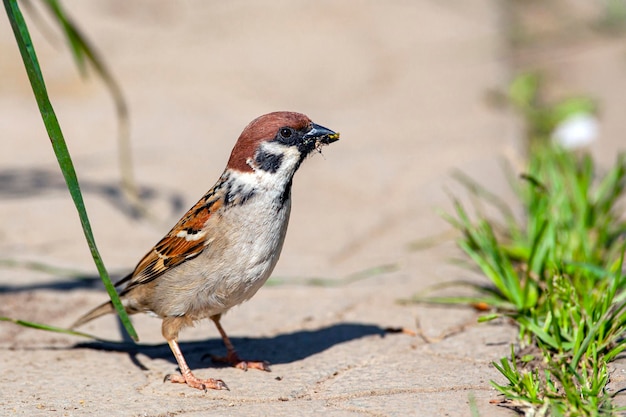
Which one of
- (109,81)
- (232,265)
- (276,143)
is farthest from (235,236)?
(109,81)

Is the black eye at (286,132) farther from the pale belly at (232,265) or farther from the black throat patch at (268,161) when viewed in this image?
the pale belly at (232,265)

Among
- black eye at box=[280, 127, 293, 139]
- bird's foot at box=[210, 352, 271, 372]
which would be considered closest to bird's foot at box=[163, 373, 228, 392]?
bird's foot at box=[210, 352, 271, 372]

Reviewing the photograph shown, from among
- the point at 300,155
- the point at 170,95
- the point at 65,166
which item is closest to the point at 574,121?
the point at 170,95

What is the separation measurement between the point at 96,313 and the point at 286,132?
1.32 meters

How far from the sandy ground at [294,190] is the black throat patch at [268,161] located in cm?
91

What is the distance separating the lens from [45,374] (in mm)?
3855

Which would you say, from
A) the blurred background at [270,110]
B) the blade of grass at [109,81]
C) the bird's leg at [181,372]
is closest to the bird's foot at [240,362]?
the bird's leg at [181,372]

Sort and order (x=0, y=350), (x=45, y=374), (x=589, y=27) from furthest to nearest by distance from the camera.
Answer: (x=589, y=27)
(x=0, y=350)
(x=45, y=374)

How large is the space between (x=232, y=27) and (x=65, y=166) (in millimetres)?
6803

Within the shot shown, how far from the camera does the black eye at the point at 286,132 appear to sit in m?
3.96

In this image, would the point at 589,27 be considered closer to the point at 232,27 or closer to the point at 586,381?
the point at 232,27

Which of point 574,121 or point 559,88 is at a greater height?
point 559,88

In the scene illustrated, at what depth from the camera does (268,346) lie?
4371 millimetres

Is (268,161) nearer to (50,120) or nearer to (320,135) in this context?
(320,135)
